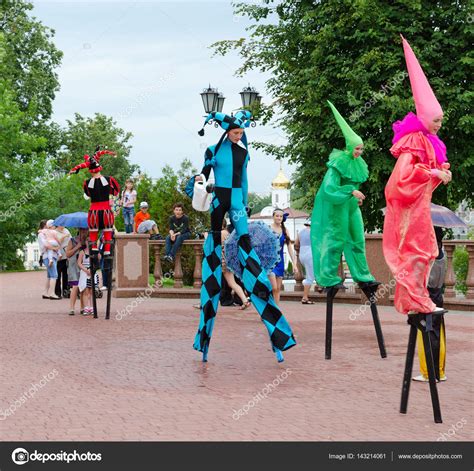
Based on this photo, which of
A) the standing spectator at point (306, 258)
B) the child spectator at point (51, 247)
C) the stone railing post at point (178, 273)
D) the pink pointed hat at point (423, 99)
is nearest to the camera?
the pink pointed hat at point (423, 99)

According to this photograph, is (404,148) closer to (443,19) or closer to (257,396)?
(257,396)

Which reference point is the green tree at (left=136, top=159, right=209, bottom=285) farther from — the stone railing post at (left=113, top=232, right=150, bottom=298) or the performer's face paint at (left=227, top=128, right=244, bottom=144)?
the performer's face paint at (left=227, top=128, right=244, bottom=144)

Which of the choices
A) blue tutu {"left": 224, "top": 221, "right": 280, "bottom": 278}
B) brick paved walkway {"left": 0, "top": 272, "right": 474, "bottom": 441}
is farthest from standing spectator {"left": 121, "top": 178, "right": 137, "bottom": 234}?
blue tutu {"left": 224, "top": 221, "right": 280, "bottom": 278}

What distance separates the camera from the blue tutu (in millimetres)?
12633

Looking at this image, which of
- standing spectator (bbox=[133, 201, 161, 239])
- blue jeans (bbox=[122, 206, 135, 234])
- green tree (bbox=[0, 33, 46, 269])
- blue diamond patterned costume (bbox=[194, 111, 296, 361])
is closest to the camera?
blue diamond patterned costume (bbox=[194, 111, 296, 361])

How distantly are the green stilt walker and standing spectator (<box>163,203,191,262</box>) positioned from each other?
9.68 metres

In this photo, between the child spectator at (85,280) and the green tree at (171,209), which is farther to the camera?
the green tree at (171,209)

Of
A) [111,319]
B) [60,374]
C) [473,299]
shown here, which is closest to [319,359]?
[60,374]

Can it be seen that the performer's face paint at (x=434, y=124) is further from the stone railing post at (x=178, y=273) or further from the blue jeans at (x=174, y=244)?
the stone railing post at (x=178, y=273)

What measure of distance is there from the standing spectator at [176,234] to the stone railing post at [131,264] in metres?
0.66

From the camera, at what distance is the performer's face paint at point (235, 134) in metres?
9.48

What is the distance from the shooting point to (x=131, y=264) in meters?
19.2

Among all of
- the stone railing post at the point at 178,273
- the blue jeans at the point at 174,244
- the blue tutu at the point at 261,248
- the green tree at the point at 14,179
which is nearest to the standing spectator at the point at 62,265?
the blue jeans at the point at 174,244

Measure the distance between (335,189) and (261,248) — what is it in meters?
2.99
